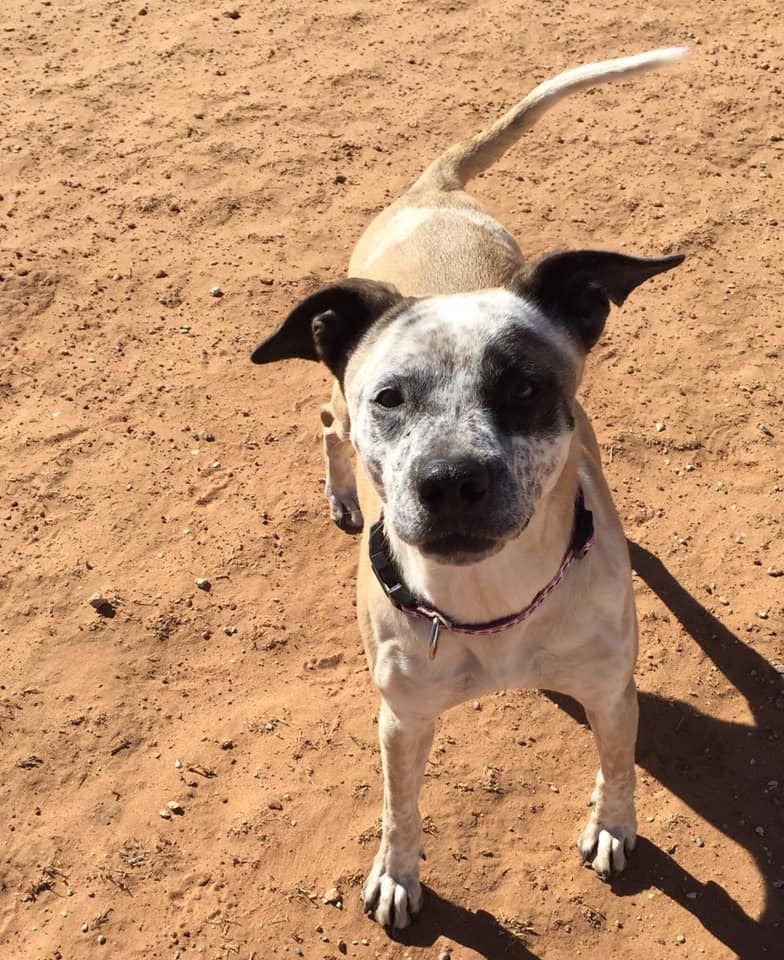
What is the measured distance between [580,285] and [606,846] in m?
2.26

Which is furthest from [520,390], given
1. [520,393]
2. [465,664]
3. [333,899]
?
[333,899]

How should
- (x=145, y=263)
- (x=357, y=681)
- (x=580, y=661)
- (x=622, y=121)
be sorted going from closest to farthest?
(x=580, y=661), (x=357, y=681), (x=145, y=263), (x=622, y=121)

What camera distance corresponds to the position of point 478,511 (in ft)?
9.71

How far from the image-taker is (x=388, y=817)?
13.3 ft

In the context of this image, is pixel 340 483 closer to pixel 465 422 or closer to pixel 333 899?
pixel 333 899

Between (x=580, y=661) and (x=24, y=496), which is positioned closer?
(x=580, y=661)

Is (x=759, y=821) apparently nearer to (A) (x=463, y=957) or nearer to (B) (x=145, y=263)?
(A) (x=463, y=957)

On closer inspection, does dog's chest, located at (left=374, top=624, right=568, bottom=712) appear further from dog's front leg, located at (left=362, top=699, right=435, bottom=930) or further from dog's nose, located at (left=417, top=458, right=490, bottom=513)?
dog's nose, located at (left=417, top=458, right=490, bottom=513)

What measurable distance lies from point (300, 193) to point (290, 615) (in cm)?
377

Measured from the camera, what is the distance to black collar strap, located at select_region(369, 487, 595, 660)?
3438mm

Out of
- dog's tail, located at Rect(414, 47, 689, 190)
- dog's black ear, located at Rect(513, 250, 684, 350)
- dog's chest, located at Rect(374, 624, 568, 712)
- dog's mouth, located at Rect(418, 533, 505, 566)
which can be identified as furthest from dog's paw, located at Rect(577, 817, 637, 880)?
dog's tail, located at Rect(414, 47, 689, 190)

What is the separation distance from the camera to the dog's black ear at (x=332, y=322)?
11.7 ft

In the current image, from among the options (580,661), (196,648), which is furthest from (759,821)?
(196,648)

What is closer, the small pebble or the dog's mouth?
the dog's mouth
